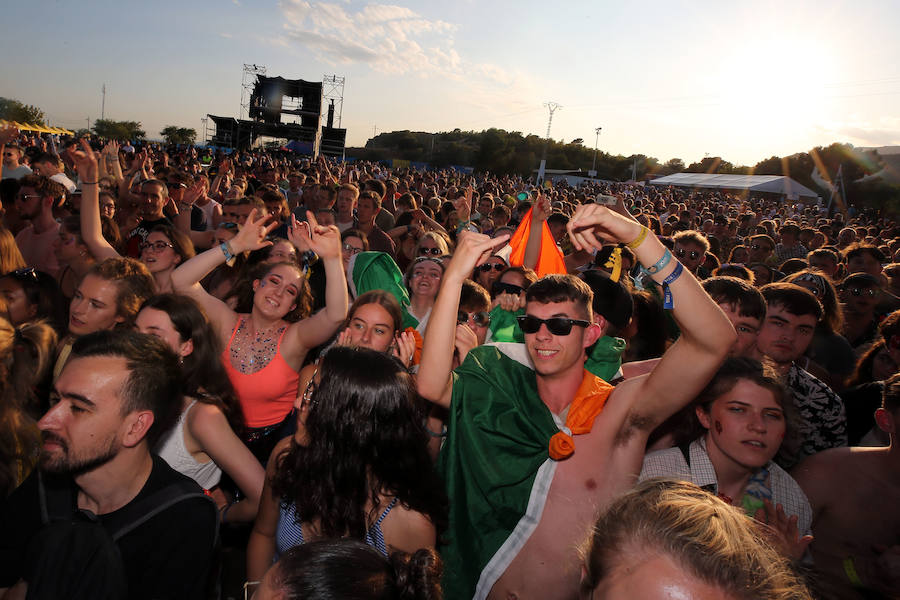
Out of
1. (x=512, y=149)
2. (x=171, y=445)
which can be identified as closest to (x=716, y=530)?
(x=171, y=445)

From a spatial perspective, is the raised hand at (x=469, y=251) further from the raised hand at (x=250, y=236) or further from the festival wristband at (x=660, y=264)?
the raised hand at (x=250, y=236)

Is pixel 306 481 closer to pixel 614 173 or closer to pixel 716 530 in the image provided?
pixel 716 530

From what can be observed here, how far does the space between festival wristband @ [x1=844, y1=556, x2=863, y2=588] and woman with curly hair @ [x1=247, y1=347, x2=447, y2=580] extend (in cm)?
175

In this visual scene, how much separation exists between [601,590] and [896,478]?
1960 millimetres

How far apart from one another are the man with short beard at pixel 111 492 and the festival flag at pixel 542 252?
3.30m

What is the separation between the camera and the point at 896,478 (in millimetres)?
2205

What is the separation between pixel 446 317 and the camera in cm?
224

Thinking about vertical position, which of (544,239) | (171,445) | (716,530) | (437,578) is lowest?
(171,445)

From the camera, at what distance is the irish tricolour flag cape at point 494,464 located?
7.47ft

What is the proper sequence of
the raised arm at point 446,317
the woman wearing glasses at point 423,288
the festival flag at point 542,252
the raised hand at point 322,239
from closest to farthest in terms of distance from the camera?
the raised arm at point 446,317 < the raised hand at point 322,239 < the woman wearing glasses at point 423,288 < the festival flag at point 542,252

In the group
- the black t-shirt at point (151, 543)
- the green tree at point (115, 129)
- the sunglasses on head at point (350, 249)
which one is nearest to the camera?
the black t-shirt at point (151, 543)

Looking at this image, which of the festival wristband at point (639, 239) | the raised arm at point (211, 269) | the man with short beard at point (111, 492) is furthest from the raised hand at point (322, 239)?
the festival wristband at point (639, 239)

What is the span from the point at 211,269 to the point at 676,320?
3141mm

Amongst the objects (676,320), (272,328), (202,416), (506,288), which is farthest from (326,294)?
(676,320)
